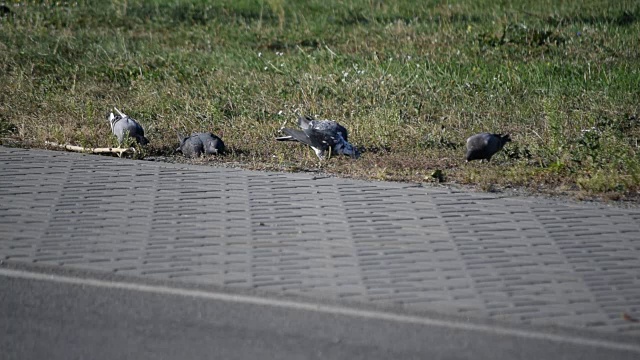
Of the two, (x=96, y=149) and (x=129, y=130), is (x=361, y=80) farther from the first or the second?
(x=96, y=149)

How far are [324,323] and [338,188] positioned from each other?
269 centimetres

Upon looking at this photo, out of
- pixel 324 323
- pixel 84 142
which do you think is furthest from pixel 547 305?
pixel 84 142

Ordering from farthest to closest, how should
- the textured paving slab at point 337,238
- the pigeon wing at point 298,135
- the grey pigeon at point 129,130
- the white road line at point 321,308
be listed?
1. the grey pigeon at point 129,130
2. the pigeon wing at point 298,135
3. the textured paving slab at point 337,238
4. the white road line at point 321,308

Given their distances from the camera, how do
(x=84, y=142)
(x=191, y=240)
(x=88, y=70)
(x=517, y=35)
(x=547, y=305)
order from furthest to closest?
(x=517, y=35) < (x=88, y=70) < (x=84, y=142) < (x=191, y=240) < (x=547, y=305)

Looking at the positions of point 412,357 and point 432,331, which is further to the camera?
point 432,331

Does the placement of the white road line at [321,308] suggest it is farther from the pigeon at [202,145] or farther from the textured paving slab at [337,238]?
the pigeon at [202,145]

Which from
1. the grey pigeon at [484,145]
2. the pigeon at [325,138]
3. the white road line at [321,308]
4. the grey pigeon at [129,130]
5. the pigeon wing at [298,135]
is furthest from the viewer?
the grey pigeon at [129,130]

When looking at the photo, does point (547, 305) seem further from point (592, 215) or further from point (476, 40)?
point (476, 40)

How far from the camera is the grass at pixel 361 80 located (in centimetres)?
872

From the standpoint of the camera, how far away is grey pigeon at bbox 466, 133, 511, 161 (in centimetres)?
838

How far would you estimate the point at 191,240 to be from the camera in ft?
21.9

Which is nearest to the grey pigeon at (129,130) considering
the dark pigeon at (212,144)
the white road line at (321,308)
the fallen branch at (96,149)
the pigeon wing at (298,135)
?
the fallen branch at (96,149)

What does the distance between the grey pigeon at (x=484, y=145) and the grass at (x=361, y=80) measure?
0.39ft

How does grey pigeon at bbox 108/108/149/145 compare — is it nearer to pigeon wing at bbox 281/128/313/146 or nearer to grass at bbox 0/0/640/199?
grass at bbox 0/0/640/199
